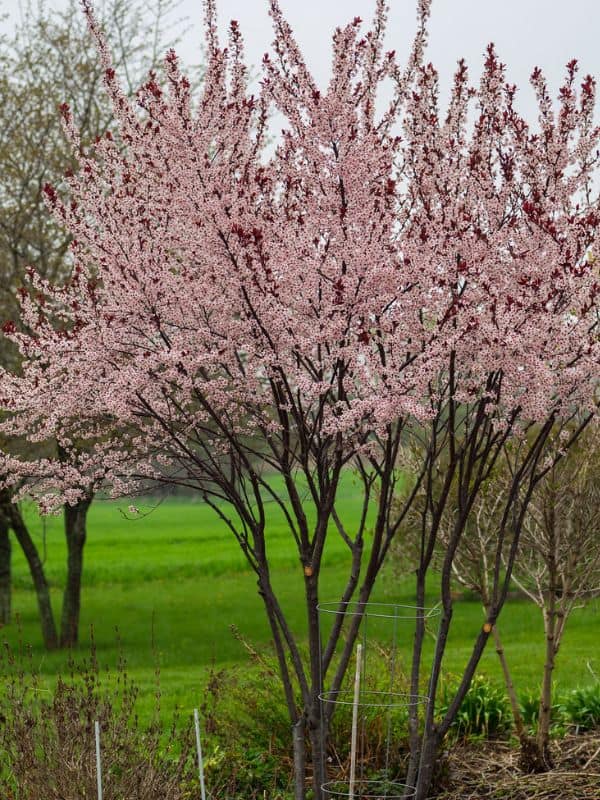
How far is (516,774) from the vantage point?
6691mm

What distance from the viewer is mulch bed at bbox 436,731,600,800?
633 cm

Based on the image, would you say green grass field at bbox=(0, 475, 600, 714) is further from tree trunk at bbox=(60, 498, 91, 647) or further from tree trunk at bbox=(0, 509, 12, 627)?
tree trunk at bbox=(0, 509, 12, 627)

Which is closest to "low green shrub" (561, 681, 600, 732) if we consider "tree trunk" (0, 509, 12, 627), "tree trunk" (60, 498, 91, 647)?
"tree trunk" (60, 498, 91, 647)

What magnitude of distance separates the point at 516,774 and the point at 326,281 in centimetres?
341

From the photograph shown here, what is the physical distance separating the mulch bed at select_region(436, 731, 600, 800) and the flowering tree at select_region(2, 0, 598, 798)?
49 cm

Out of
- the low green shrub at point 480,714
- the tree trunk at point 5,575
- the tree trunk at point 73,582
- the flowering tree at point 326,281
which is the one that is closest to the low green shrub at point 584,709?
the low green shrub at point 480,714

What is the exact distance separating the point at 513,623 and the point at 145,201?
A: 15568 mm

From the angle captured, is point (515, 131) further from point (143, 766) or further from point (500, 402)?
point (143, 766)

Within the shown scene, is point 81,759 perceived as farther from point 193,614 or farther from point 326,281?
point 193,614

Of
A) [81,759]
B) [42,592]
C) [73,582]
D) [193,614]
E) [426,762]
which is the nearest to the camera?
[81,759]

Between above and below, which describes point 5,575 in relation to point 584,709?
above

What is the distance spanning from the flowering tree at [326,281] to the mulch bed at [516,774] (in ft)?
1.60

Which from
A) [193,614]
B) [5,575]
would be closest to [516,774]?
[5,575]

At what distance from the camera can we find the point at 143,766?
18.4 feet
